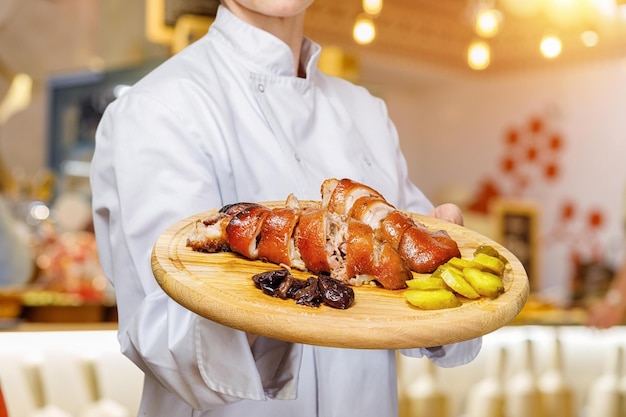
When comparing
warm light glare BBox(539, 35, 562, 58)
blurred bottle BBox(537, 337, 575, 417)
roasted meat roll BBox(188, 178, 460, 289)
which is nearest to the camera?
roasted meat roll BBox(188, 178, 460, 289)

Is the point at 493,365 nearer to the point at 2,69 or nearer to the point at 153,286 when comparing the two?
the point at 153,286

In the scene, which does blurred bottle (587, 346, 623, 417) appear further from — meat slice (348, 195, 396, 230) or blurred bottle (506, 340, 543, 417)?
meat slice (348, 195, 396, 230)

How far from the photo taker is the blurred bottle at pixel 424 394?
263 cm

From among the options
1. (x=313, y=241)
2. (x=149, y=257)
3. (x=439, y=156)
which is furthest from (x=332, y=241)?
(x=439, y=156)

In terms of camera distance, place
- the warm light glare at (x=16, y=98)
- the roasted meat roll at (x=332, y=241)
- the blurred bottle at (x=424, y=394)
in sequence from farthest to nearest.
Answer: the warm light glare at (x=16, y=98) → the blurred bottle at (x=424, y=394) → the roasted meat roll at (x=332, y=241)

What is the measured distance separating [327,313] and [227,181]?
46 cm

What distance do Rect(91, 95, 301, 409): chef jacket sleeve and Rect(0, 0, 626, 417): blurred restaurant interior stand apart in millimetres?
1158

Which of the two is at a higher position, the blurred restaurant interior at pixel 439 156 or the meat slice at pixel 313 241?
the meat slice at pixel 313 241

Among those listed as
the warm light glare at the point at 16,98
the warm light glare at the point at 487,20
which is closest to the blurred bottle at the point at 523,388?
the warm light glare at the point at 487,20

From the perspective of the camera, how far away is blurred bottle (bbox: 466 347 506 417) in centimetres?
267

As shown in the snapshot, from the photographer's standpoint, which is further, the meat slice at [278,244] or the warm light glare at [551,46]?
the warm light glare at [551,46]

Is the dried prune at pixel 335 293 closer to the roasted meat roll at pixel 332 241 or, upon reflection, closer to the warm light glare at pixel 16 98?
the roasted meat roll at pixel 332 241

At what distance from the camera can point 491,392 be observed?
106 inches

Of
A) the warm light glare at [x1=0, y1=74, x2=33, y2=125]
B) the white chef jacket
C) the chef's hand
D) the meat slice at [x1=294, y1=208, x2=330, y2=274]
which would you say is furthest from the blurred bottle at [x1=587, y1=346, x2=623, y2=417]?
the warm light glare at [x1=0, y1=74, x2=33, y2=125]
